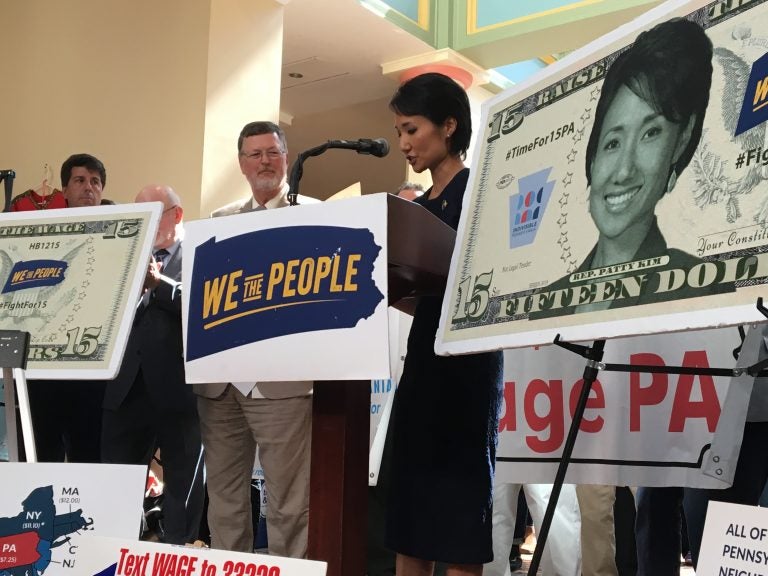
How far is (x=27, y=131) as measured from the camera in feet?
18.0

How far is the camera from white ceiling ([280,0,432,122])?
620 centimetres

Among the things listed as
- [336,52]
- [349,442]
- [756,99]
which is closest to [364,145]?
[349,442]

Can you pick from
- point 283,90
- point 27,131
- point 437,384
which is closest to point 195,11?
point 27,131

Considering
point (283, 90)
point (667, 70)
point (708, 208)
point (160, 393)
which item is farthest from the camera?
point (283, 90)

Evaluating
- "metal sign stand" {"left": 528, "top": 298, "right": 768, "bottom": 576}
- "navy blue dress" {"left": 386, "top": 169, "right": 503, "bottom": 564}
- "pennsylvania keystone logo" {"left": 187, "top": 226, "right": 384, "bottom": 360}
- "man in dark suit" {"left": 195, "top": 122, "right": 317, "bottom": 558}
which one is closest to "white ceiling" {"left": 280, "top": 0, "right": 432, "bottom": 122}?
"man in dark suit" {"left": 195, "top": 122, "right": 317, "bottom": 558}

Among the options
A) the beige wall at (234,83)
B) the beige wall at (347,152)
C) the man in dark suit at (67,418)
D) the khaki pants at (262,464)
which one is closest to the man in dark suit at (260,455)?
the khaki pants at (262,464)

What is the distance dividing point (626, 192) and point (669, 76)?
0.58 ft

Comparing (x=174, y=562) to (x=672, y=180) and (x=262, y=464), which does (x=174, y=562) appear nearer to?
(x=672, y=180)

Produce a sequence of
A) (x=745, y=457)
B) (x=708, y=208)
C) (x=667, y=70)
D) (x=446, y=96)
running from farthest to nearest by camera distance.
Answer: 1. (x=446, y=96)
2. (x=745, y=457)
3. (x=667, y=70)
4. (x=708, y=208)

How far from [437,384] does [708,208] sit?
68 centimetres

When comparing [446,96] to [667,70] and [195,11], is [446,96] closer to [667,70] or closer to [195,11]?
[667,70]

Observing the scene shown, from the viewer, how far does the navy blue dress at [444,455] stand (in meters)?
1.59

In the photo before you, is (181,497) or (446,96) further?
(181,497)

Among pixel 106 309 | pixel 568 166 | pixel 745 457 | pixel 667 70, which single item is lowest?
pixel 745 457
